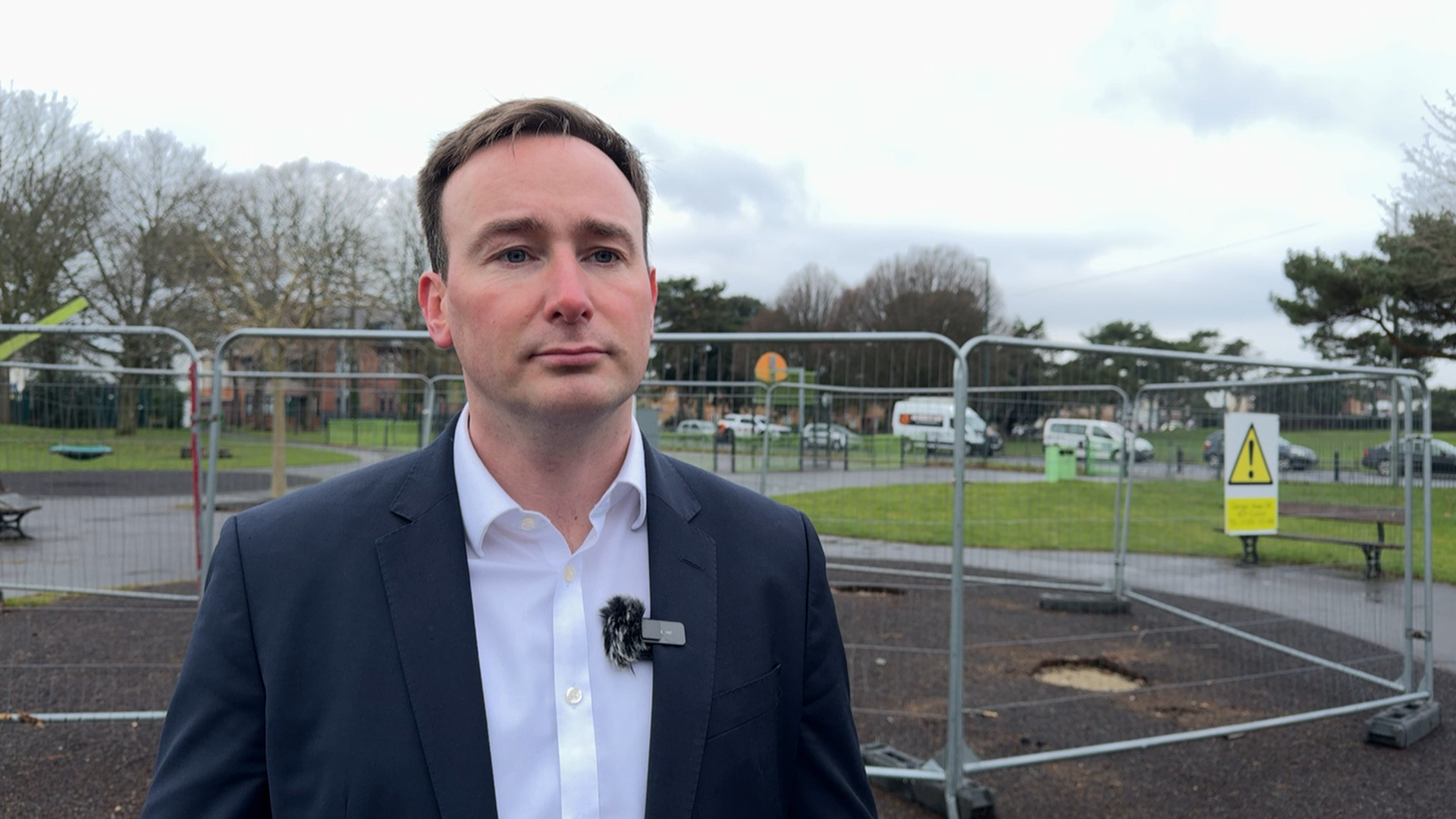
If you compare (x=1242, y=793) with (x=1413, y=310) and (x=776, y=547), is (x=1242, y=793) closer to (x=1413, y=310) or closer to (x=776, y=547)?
(x=776, y=547)

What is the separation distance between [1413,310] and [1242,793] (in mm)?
20492

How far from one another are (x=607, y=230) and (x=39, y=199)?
29647mm

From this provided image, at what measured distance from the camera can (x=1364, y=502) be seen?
22.4 feet

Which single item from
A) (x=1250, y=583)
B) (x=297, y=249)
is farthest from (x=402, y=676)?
(x=297, y=249)

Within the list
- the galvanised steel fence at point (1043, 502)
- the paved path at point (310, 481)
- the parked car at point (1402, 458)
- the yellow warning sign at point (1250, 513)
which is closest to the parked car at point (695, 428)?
the galvanised steel fence at point (1043, 502)

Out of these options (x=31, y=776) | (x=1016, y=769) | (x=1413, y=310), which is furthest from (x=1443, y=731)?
(x=1413, y=310)

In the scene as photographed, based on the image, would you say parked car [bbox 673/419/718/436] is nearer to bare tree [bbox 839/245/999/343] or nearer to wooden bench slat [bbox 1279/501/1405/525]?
wooden bench slat [bbox 1279/501/1405/525]

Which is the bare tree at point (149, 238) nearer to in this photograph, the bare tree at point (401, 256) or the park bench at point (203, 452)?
the bare tree at point (401, 256)

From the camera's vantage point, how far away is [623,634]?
147 centimetres

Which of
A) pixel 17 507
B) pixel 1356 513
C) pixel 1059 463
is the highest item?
pixel 1059 463

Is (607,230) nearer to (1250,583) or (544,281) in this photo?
(544,281)

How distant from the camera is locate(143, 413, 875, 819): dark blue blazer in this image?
4.44 ft

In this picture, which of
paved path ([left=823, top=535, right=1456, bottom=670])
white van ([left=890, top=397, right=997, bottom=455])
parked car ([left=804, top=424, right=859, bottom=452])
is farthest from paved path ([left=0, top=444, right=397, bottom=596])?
paved path ([left=823, top=535, right=1456, bottom=670])

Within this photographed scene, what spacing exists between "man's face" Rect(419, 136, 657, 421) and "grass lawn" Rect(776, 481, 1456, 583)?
5536 mm
